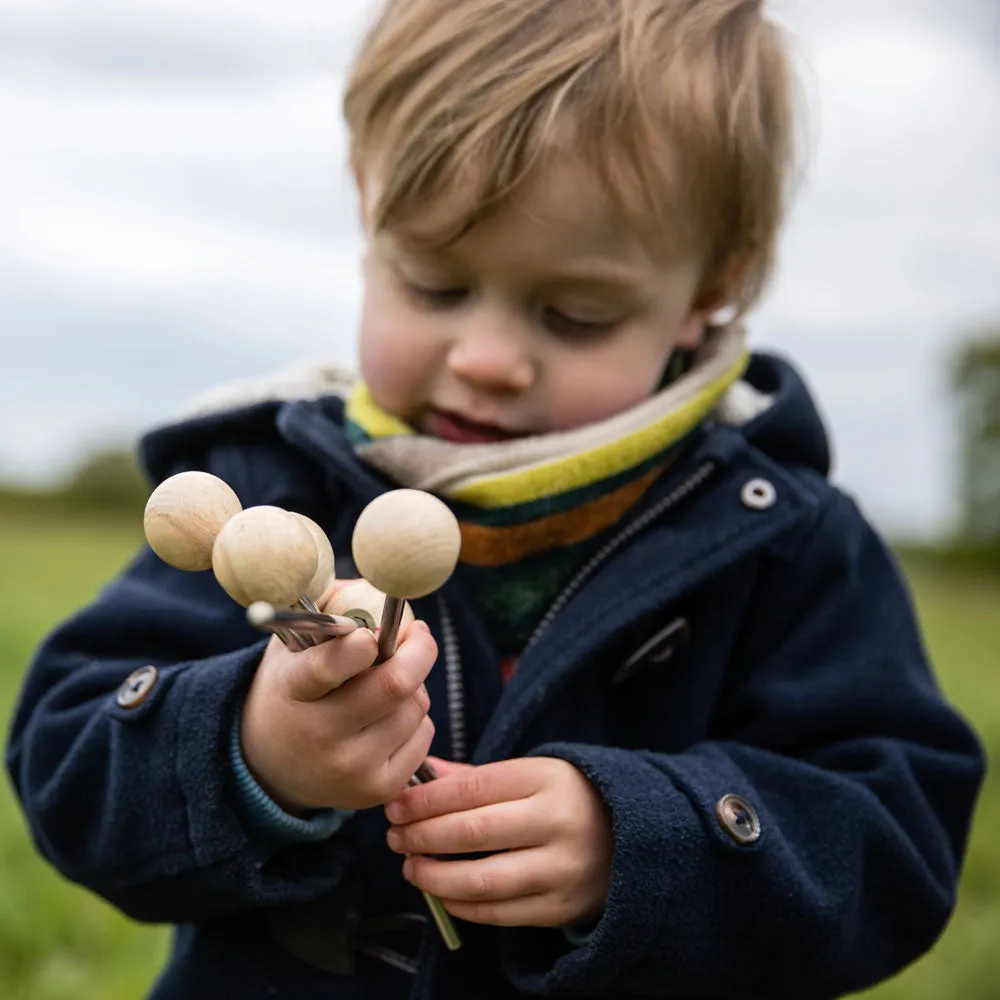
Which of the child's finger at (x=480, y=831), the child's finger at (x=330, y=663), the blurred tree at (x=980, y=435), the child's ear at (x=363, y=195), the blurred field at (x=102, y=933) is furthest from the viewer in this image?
the blurred tree at (x=980, y=435)

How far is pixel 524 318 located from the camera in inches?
48.7

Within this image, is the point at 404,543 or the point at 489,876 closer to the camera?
the point at 404,543

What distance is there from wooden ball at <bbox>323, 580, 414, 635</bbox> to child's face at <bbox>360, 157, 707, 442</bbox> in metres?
0.42

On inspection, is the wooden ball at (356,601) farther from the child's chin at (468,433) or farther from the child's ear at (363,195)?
the child's ear at (363,195)

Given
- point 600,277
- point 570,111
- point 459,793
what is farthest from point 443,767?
point 570,111

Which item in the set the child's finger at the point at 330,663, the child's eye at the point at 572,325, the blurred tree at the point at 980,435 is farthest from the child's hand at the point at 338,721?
the blurred tree at the point at 980,435

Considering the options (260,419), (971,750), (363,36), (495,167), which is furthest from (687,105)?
(971,750)

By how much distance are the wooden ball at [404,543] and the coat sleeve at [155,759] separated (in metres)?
0.40

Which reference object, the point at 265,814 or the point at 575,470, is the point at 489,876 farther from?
the point at 575,470

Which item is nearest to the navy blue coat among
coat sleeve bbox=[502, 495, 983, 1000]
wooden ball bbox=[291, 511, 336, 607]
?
coat sleeve bbox=[502, 495, 983, 1000]

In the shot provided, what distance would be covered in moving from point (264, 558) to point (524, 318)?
2.06ft

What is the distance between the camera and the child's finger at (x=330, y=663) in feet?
2.59

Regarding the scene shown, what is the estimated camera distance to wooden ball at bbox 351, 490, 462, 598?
0.68 m

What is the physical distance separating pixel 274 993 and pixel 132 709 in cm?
33
